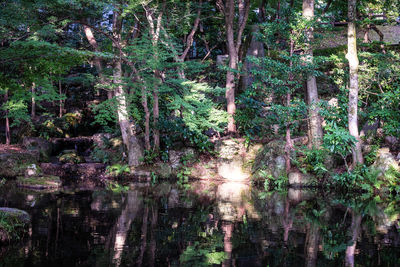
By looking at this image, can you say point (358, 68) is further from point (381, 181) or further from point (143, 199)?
point (143, 199)

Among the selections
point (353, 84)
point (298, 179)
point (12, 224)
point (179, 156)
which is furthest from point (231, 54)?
point (12, 224)

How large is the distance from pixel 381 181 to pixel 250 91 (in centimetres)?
654

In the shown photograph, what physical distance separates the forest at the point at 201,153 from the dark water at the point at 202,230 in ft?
0.15

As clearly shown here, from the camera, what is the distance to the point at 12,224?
7469 millimetres

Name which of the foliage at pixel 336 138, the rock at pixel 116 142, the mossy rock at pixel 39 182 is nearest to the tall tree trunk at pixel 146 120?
the rock at pixel 116 142

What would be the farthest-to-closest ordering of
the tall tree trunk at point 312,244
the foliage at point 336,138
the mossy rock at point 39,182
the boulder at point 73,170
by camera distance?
the boulder at point 73,170, the mossy rock at point 39,182, the foliage at point 336,138, the tall tree trunk at point 312,244

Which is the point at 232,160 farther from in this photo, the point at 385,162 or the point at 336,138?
the point at 385,162

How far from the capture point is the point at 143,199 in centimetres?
1203

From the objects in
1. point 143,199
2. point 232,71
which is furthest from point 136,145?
point 143,199

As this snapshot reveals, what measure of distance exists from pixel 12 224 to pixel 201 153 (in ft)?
40.5

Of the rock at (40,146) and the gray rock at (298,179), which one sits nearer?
the gray rock at (298,179)

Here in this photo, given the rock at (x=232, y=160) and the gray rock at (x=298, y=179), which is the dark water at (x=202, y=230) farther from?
the rock at (x=232, y=160)

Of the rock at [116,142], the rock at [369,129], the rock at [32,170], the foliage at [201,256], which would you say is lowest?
the foliage at [201,256]

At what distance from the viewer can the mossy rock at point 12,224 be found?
7.02 meters
